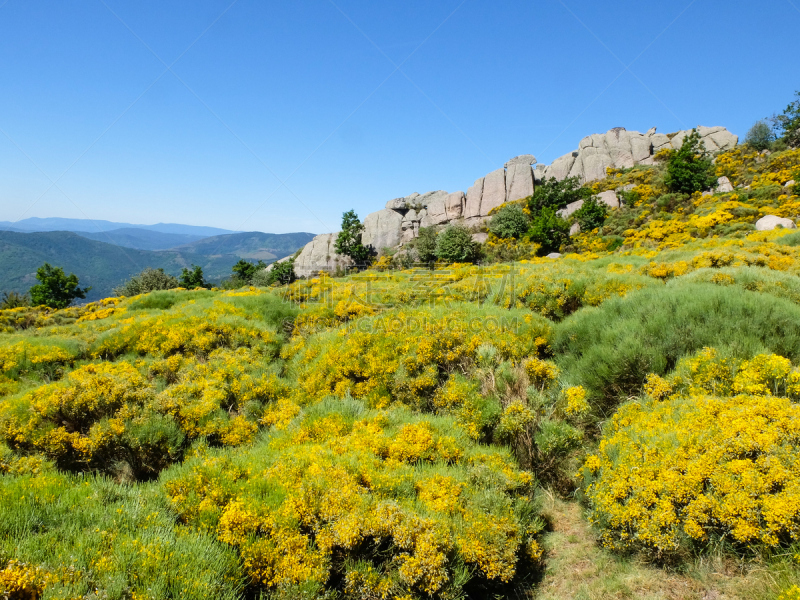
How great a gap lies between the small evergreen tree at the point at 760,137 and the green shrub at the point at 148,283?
239ft

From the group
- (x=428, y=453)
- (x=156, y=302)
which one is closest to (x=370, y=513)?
(x=428, y=453)

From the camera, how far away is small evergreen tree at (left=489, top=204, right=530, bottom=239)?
41.1 meters

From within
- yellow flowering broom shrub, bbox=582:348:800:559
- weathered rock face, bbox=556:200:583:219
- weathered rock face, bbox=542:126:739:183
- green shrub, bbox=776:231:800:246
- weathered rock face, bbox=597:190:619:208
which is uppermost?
weathered rock face, bbox=542:126:739:183

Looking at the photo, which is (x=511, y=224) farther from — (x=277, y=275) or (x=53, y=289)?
(x=53, y=289)

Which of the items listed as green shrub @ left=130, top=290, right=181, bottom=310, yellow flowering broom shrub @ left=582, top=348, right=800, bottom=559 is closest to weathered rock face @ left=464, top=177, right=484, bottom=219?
green shrub @ left=130, top=290, right=181, bottom=310

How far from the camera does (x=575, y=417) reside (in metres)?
5.43

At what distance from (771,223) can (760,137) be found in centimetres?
4349

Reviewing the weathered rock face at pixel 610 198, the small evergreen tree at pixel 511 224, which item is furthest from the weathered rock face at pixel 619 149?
the small evergreen tree at pixel 511 224

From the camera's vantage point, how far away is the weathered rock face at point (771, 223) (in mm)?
18500

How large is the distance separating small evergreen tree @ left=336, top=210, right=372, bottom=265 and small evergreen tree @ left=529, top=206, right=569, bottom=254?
27.2 meters

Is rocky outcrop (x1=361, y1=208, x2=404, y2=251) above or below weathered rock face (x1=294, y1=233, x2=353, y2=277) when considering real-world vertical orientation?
above

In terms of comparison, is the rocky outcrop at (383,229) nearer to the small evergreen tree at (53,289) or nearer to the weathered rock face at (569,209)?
the weathered rock face at (569,209)

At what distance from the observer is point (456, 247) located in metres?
40.0

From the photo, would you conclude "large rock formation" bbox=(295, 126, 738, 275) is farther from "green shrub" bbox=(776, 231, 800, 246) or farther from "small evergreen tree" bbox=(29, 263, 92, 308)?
"green shrub" bbox=(776, 231, 800, 246)
